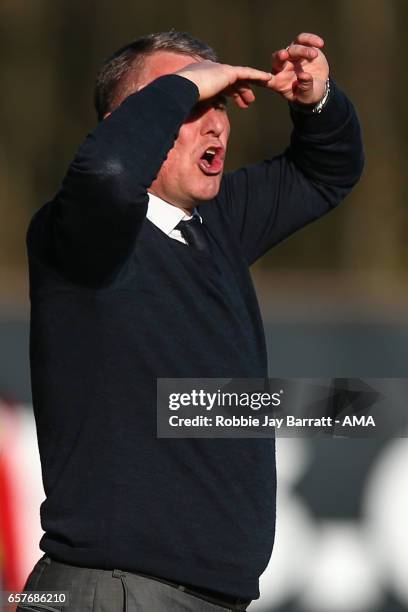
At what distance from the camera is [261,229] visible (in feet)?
8.79

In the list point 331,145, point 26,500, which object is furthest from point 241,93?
point 26,500

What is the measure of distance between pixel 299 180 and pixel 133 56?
1.75ft

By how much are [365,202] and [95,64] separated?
5.25 feet

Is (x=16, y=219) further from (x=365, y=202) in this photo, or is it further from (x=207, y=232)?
(x=207, y=232)

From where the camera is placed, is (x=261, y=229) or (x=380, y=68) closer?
(x=261, y=229)

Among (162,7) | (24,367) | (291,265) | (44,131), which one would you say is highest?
(162,7)

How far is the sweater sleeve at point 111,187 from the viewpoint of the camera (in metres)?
1.96

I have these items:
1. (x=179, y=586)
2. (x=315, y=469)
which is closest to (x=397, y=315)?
(x=315, y=469)

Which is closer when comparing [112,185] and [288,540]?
[112,185]

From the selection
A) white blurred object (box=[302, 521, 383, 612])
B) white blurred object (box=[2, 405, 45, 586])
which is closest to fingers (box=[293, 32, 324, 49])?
white blurred object (box=[2, 405, 45, 586])

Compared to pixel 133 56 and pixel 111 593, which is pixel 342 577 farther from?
pixel 133 56

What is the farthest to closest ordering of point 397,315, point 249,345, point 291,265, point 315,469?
point 291,265 → point 397,315 → point 315,469 → point 249,345

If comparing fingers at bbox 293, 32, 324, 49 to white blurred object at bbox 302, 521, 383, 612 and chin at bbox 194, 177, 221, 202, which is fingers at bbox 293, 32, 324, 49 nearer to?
chin at bbox 194, 177, 221, 202

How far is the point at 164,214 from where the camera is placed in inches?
91.6
